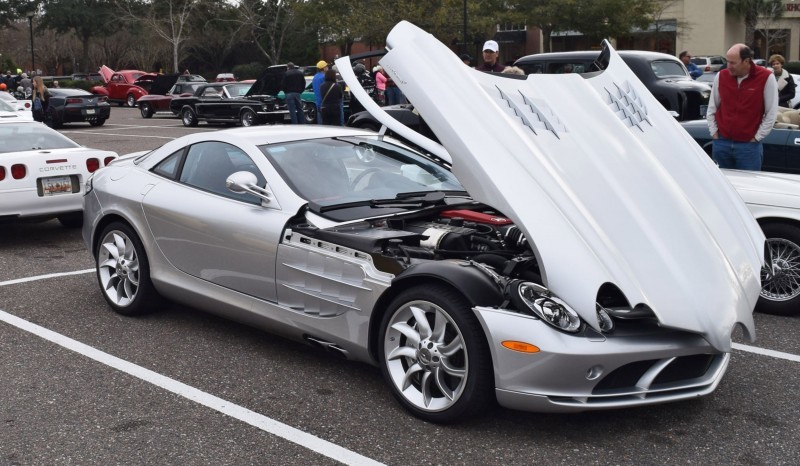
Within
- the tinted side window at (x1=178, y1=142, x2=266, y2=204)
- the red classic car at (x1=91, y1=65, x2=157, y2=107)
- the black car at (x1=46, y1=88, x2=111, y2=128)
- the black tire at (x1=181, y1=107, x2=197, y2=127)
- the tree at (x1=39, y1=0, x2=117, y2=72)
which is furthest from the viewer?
the tree at (x1=39, y1=0, x2=117, y2=72)

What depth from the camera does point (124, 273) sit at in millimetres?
6105

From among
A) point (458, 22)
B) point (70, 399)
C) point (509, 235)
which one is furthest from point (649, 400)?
point (458, 22)

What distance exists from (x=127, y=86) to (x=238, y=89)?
17459mm

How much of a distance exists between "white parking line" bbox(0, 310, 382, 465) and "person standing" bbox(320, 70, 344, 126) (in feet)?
38.5

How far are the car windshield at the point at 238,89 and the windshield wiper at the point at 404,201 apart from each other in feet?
66.0

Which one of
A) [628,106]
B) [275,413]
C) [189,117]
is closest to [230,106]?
[189,117]

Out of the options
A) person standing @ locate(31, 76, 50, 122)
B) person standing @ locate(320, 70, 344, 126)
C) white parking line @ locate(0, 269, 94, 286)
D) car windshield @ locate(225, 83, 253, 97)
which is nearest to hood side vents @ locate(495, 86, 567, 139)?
white parking line @ locate(0, 269, 94, 286)

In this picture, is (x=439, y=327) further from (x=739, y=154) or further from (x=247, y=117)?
(x=247, y=117)

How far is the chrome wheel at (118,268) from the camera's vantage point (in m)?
6.05

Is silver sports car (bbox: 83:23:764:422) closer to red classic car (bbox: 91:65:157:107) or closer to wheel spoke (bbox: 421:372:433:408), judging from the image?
wheel spoke (bbox: 421:372:433:408)

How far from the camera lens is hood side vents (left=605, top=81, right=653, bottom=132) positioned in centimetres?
504

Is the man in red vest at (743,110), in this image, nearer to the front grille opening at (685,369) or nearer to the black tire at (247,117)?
the front grille opening at (685,369)

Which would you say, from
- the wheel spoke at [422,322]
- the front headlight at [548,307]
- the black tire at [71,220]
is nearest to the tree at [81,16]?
the black tire at [71,220]

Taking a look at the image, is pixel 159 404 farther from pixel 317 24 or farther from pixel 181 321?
pixel 317 24
